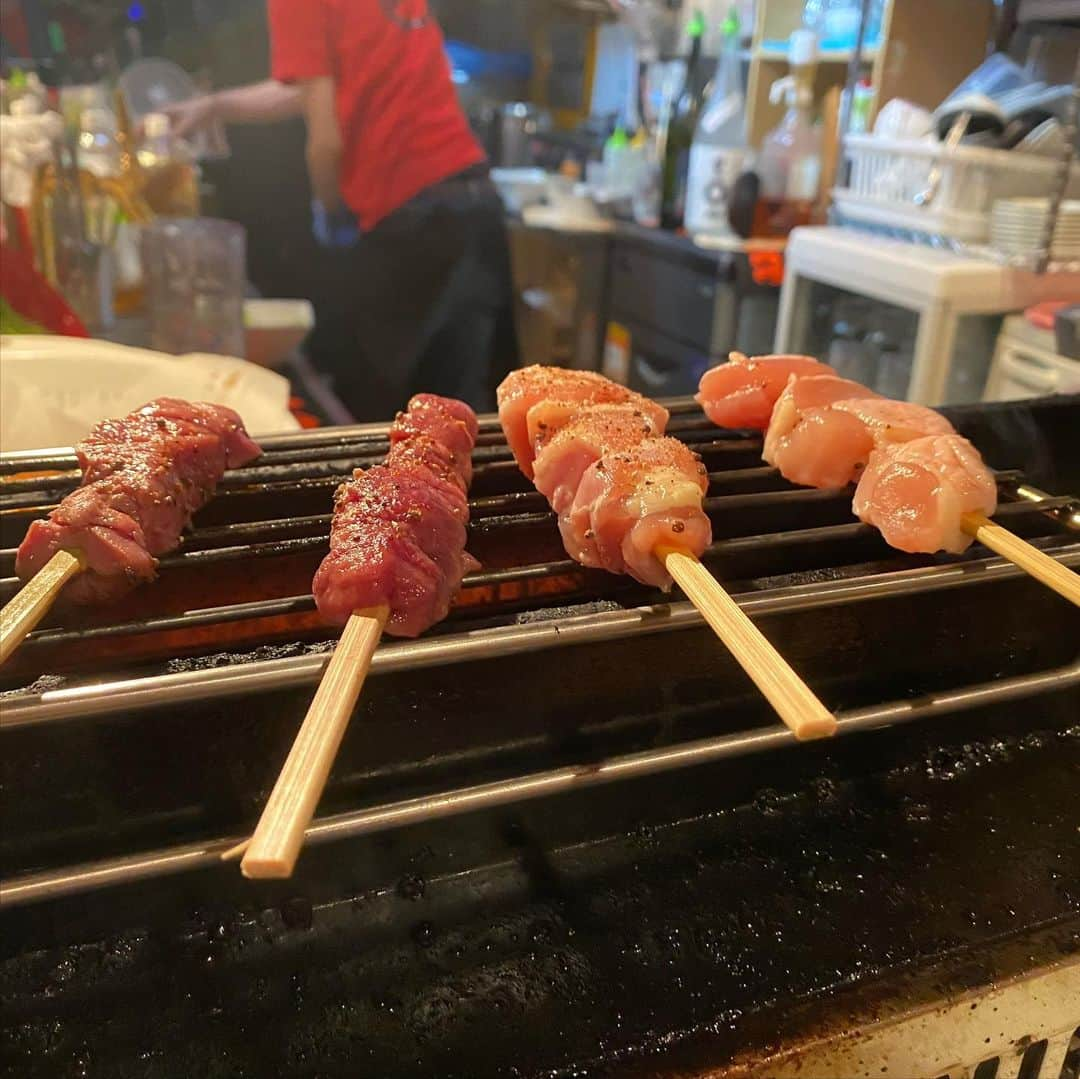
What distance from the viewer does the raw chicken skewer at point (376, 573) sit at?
0.70 metres

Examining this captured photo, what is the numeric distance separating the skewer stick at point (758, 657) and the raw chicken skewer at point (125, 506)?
2.32 ft

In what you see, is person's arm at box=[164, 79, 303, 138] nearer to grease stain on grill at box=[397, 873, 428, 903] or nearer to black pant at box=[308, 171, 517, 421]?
black pant at box=[308, 171, 517, 421]

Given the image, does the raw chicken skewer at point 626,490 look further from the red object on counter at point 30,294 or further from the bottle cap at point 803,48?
the bottle cap at point 803,48

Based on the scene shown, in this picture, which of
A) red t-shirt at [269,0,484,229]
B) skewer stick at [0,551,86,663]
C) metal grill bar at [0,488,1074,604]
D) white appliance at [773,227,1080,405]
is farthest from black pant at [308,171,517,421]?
skewer stick at [0,551,86,663]

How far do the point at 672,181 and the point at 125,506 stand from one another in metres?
5.37

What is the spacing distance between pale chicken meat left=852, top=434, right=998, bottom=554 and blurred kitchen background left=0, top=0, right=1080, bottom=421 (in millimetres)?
1940

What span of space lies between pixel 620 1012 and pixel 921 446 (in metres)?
0.93

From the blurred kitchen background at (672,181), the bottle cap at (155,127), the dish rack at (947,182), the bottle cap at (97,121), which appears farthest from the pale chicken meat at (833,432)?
the bottle cap at (155,127)

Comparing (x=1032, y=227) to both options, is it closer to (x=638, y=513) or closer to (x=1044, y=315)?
(x=1044, y=315)

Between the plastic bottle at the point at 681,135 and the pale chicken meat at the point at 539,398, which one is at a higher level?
the plastic bottle at the point at 681,135

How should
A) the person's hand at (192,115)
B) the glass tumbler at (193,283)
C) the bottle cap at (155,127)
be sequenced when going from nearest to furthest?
the glass tumbler at (193,283) → the bottle cap at (155,127) → the person's hand at (192,115)

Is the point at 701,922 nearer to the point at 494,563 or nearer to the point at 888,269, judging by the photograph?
the point at 494,563

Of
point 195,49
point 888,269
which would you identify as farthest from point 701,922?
point 195,49

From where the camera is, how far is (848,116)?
4.22 metres
